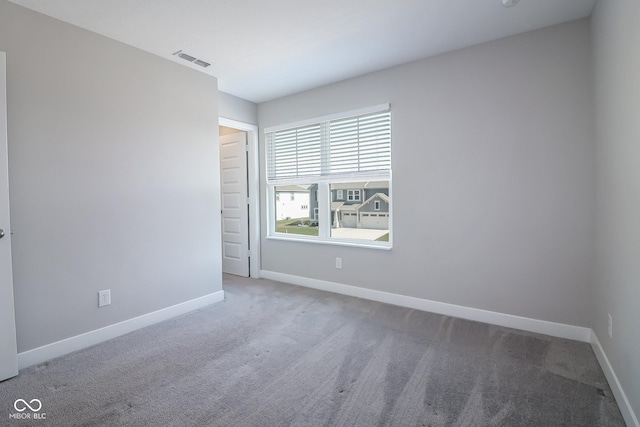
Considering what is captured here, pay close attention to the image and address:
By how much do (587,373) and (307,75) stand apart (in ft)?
11.6

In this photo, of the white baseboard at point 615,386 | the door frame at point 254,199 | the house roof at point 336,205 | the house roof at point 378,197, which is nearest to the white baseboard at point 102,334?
the door frame at point 254,199

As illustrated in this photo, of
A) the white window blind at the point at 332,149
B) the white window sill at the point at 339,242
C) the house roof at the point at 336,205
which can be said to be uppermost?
the white window blind at the point at 332,149

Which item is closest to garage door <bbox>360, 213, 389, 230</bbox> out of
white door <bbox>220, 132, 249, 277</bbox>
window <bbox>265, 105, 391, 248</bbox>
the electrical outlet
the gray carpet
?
window <bbox>265, 105, 391, 248</bbox>

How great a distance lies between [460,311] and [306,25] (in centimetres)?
291

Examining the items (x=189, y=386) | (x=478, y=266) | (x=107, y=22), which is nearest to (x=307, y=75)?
(x=107, y=22)

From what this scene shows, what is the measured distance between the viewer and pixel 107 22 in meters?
2.44

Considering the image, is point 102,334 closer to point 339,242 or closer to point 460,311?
point 339,242

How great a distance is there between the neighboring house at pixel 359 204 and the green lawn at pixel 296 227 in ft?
0.59

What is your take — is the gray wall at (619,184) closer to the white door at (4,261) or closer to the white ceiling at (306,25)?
the white ceiling at (306,25)

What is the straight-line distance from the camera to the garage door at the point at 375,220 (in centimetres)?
361

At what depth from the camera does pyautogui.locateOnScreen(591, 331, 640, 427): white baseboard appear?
1.55 metres

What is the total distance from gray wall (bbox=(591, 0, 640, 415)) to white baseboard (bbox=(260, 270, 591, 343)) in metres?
0.29

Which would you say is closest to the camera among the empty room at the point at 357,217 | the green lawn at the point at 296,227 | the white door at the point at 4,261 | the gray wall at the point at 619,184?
the gray wall at the point at 619,184

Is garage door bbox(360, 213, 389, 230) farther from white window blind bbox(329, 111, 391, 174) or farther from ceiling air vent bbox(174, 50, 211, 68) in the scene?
ceiling air vent bbox(174, 50, 211, 68)
